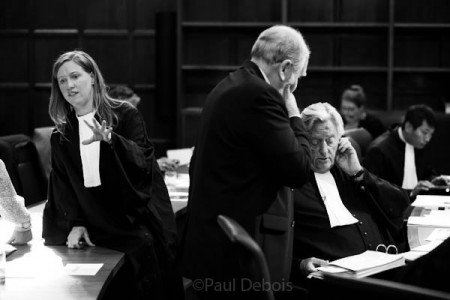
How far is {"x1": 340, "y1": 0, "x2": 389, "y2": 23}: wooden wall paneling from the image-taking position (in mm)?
8328

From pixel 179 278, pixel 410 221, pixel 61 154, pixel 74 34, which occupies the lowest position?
pixel 179 278

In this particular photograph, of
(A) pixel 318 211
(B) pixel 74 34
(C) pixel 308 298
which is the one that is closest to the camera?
(C) pixel 308 298

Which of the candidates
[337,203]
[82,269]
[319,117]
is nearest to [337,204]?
[337,203]

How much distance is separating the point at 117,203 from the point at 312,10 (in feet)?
18.6

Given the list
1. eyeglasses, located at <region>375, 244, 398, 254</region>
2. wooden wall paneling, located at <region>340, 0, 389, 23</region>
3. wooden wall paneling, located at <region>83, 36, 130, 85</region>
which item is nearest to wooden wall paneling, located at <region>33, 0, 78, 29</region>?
wooden wall paneling, located at <region>83, 36, 130, 85</region>

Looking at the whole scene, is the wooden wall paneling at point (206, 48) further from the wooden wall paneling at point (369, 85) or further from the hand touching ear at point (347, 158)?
the hand touching ear at point (347, 158)

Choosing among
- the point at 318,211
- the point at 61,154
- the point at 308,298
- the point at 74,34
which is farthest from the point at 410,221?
the point at 74,34

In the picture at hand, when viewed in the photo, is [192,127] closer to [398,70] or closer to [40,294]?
[398,70]

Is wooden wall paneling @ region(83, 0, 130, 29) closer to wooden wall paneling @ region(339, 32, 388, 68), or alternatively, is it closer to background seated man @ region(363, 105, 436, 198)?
wooden wall paneling @ region(339, 32, 388, 68)

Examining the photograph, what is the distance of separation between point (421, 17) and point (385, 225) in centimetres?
555

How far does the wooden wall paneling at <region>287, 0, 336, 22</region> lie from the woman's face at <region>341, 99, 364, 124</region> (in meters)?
1.49

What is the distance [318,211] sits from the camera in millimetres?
3115

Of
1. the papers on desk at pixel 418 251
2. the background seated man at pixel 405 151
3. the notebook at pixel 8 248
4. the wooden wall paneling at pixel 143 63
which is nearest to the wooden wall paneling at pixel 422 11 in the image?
the wooden wall paneling at pixel 143 63

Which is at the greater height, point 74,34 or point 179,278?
point 74,34
